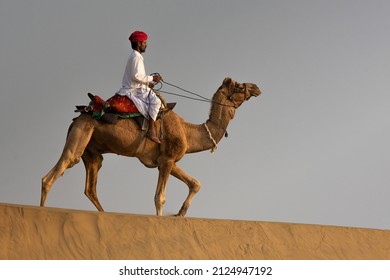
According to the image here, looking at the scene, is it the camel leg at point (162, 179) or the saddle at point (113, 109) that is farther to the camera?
the camel leg at point (162, 179)

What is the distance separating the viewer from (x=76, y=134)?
18859mm

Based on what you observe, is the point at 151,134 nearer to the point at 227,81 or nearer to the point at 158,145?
the point at 158,145

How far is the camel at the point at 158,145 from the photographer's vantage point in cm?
1888

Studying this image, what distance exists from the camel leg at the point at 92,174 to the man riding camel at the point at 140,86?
41.8 inches

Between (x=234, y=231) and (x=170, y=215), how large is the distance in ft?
5.82

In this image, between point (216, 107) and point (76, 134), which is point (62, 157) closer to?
point (76, 134)

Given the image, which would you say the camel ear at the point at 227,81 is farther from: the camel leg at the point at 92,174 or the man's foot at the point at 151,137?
the camel leg at the point at 92,174

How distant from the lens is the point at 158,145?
19.3 m

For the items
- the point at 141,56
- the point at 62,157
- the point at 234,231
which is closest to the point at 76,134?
the point at 62,157

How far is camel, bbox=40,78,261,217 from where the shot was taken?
61.9 feet

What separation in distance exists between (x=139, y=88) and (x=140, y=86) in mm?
40

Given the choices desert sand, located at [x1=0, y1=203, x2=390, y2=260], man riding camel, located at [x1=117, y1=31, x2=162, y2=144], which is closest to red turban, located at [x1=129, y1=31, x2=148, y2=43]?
man riding camel, located at [x1=117, y1=31, x2=162, y2=144]

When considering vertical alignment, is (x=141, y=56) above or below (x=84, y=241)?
above

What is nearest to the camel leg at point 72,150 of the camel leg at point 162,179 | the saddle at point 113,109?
the saddle at point 113,109
